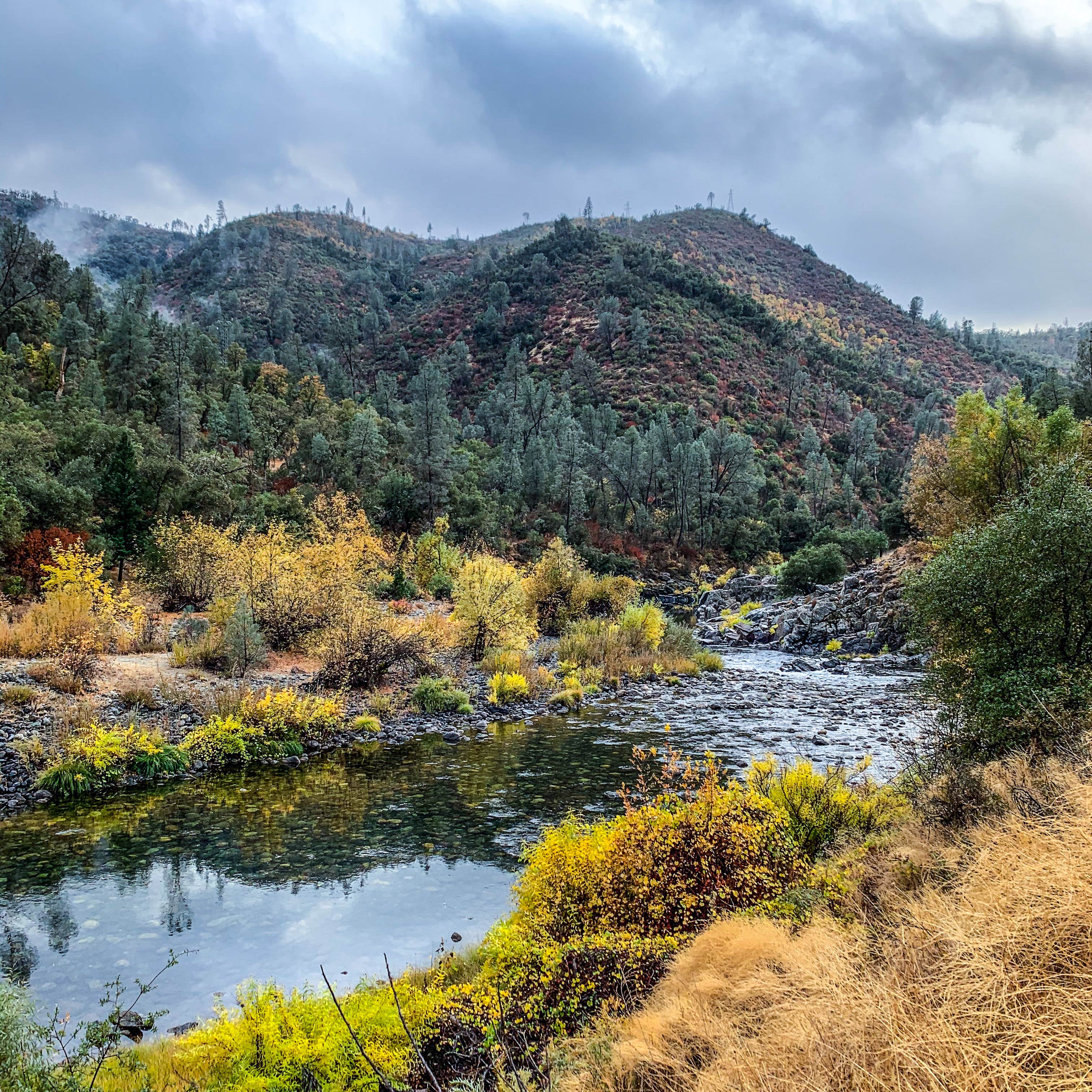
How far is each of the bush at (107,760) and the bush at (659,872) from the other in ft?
33.9

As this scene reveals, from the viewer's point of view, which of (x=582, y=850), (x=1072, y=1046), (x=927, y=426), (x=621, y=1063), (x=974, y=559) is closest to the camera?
(x=1072, y=1046)

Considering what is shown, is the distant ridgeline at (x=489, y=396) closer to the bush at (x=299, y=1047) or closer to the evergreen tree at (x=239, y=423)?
the evergreen tree at (x=239, y=423)

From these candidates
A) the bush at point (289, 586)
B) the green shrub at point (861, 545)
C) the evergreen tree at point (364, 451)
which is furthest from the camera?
the green shrub at point (861, 545)

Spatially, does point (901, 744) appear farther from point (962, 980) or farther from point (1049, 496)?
point (962, 980)

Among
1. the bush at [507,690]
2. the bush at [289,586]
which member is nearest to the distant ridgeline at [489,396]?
the bush at [289,586]

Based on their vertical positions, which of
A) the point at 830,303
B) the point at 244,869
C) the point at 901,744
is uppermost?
the point at 830,303

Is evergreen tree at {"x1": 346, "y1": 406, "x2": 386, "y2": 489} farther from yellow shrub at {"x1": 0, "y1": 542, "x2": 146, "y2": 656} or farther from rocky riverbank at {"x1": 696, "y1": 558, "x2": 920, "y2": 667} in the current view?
yellow shrub at {"x1": 0, "y1": 542, "x2": 146, "y2": 656}

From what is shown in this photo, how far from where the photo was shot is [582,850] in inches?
275

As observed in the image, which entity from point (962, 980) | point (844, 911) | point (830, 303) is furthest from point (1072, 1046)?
point (830, 303)

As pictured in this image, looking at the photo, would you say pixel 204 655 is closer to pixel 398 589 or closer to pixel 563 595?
pixel 398 589

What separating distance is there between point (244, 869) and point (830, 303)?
164m

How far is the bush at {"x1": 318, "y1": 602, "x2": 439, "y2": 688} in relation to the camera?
1977cm

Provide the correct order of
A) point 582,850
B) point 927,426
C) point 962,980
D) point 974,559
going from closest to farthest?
point 962,980 < point 582,850 < point 974,559 < point 927,426

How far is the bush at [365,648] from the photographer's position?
19766 mm
